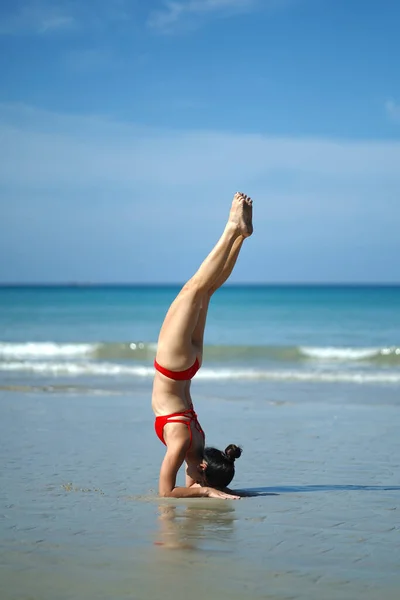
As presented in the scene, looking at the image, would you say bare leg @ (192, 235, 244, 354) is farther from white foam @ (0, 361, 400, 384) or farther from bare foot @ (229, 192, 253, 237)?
white foam @ (0, 361, 400, 384)

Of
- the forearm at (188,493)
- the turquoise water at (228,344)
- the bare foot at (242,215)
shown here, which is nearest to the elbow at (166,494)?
the forearm at (188,493)

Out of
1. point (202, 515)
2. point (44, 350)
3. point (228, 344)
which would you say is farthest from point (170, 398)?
point (228, 344)

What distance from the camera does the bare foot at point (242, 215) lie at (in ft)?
23.4

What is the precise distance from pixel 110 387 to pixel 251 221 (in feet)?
32.0

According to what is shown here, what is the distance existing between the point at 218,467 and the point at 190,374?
2.71 feet

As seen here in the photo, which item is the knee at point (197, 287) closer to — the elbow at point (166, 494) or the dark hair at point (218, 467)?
the dark hair at point (218, 467)

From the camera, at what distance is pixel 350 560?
5262 mm

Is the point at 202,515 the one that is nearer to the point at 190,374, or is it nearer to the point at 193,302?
the point at 190,374

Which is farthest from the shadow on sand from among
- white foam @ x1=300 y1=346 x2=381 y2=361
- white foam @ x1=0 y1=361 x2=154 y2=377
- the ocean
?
white foam @ x1=300 y1=346 x2=381 y2=361

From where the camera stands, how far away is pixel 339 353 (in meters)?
27.1

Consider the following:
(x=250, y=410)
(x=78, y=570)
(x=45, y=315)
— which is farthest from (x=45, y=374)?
(x=45, y=315)

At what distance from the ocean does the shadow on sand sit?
0.02m

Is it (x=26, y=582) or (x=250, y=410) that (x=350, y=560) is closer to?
(x=26, y=582)

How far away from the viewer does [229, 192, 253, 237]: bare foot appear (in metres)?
7.14
